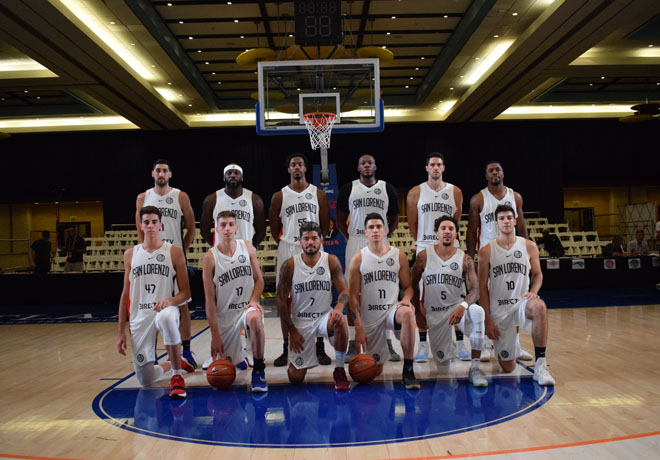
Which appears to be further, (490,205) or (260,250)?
(260,250)

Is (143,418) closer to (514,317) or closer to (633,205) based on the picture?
(514,317)

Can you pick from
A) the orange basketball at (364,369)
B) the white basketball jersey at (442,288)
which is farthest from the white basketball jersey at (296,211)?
the orange basketball at (364,369)

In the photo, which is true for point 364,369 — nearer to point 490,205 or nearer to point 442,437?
point 442,437

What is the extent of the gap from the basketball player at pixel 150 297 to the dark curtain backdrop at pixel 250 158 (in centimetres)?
1096

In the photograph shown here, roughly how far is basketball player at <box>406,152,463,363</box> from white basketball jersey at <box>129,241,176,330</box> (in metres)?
2.30

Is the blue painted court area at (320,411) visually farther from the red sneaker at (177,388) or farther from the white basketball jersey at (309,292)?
the white basketball jersey at (309,292)

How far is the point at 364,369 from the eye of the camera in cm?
396

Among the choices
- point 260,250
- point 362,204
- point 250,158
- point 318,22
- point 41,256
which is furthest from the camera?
point 250,158

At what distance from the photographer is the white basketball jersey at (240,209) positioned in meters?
5.15

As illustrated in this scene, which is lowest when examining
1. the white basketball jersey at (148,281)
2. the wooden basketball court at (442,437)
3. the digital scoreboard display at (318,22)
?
the wooden basketball court at (442,437)

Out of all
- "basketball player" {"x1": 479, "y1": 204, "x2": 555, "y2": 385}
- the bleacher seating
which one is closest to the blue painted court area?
"basketball player" {"x1": 479, "y1": 204, "x2": 555, "y2": 385}

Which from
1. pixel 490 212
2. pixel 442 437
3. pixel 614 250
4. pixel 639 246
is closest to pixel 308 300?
pixel 442 437

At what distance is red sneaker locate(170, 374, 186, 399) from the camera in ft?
12.6

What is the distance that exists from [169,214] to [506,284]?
3.12 meters
